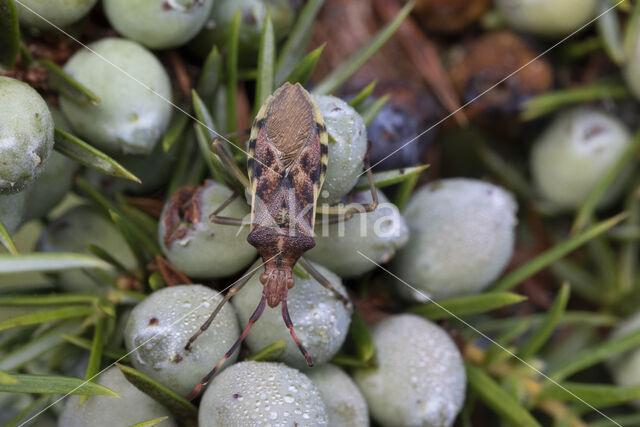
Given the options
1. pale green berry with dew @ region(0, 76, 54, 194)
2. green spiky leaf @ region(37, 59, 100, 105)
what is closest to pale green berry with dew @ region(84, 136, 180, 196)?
green spiky leaf @ region(37, 59, 100, 105)

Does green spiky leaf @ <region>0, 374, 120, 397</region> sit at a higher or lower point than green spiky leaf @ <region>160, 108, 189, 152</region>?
lower

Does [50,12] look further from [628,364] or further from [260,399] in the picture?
[628,364]

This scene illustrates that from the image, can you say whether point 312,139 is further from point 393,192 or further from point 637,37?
point 637,37

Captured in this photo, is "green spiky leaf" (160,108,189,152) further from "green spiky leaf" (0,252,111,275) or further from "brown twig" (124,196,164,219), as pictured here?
"green spiky leaf" (0,252,111,275)

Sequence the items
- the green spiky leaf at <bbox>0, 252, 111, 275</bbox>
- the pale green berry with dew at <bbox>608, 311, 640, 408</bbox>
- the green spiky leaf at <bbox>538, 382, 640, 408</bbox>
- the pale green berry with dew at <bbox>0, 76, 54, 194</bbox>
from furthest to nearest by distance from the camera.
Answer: the pale green berry with dew at <bbox>608, 311, 640, 408</bbox>, the green spiky leaf at <bbox>538, 382, 640, 408</bbox>, the pale green berry with dew at <bbox>0, 76, 54, 194</bbox>, the green spiky leaf at <bbox>0, 252, 111, 275</bbox>

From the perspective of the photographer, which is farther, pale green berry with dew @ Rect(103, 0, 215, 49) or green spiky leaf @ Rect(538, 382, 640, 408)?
green spiky leaf @ Rect(538, 382, 640, 408)

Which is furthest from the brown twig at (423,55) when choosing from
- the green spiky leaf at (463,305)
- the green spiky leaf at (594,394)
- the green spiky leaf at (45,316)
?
the green spiky leaf at (45,316)

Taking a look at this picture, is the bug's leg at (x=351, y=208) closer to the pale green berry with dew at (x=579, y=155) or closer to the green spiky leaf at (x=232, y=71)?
the green spiky leaf at (x=232, y=71)

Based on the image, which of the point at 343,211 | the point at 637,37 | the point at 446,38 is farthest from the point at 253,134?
the point at 637,37
